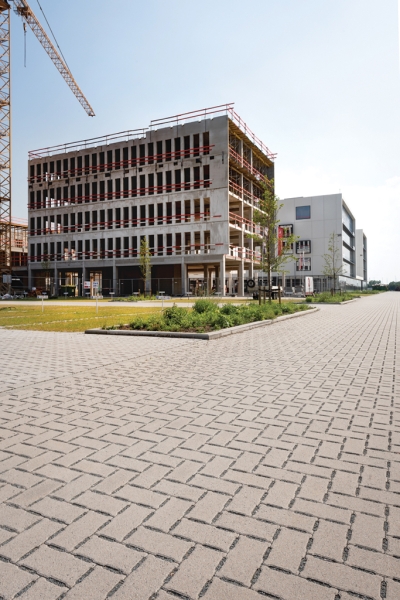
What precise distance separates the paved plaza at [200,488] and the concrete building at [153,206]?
44533 millimetres

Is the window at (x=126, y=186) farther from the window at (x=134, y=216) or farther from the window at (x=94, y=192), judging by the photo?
the window at (x=94, y=192)

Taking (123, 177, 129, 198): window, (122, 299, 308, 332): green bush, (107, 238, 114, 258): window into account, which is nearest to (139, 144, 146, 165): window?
(123, 177, 129, 198): window

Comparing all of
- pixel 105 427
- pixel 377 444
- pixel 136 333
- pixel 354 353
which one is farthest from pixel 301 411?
pixel 136 333

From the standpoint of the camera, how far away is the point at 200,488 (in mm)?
3248

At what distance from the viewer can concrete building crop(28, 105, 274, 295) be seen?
174ft

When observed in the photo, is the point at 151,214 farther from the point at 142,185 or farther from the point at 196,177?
the point at 196,177

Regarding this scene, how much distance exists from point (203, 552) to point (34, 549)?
3.28 ft

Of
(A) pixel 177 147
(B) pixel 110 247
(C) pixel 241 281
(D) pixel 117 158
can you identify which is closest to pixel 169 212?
(A) pixel 177 147

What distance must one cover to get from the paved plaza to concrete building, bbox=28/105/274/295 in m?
44.5

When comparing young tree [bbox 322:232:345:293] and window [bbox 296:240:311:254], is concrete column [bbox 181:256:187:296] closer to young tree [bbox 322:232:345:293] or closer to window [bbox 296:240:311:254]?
young tree [bbox 322:232:345:293]

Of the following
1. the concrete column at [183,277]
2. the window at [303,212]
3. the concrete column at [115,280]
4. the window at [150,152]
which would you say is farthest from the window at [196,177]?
the window at [303,212]

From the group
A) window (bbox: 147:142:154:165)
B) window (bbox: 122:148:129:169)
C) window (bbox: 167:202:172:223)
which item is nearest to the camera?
window (bbox: 167:202:172:223)

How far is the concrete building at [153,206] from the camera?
53.2 m

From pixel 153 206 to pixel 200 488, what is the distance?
56.0 metres
